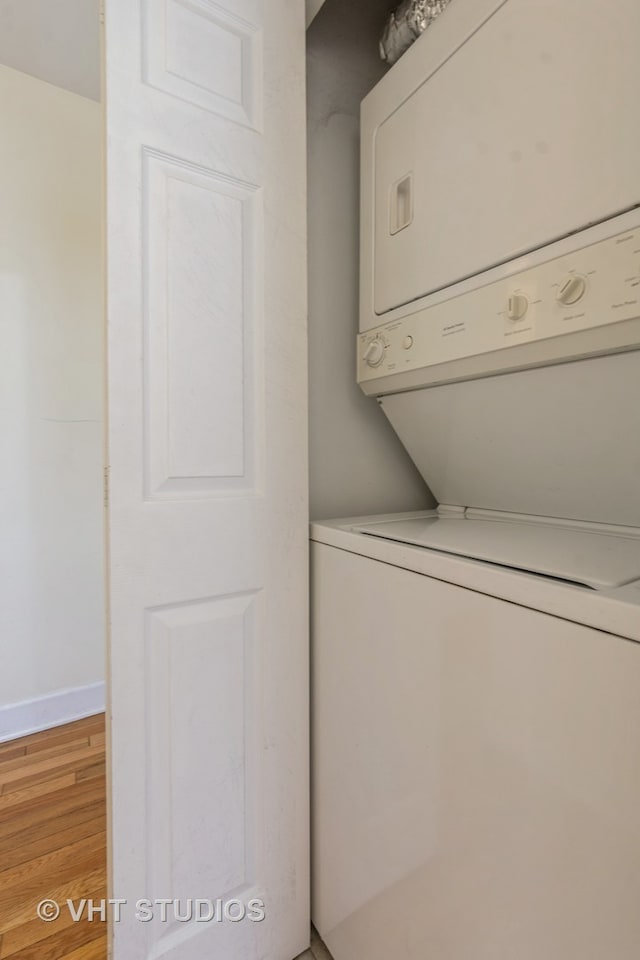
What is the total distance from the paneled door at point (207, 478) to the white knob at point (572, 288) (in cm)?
64

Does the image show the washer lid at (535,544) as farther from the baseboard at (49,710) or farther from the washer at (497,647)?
the baseboard at (49,710)

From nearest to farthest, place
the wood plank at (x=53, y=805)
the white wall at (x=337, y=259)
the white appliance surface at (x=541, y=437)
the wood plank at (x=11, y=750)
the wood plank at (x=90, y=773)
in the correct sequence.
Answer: the white appliance surface at (x=541, y=437), the white wall at (x=337, y=259), the wood plank at (x=53, y=805), the wood plank at (x=90, y=773), the wood plank at (x=11, y=750)

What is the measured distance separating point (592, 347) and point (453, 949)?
3.62 feet

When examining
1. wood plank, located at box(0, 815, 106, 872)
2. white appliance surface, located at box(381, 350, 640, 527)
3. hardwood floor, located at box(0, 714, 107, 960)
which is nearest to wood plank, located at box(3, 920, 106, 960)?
hardwood floor, located at box(0, 714, 107, 960)

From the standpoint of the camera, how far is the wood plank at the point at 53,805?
5.53 ft

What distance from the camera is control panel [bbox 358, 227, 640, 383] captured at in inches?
29.0

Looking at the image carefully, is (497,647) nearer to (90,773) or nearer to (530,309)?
(530,309)

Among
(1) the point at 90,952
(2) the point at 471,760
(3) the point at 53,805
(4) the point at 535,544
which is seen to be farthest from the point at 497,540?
(3) the point at 53,805

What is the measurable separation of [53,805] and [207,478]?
1629 mm

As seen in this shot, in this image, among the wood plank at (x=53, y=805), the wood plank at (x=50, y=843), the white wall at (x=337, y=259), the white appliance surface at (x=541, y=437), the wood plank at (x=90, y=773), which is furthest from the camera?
the wood plank at (x=90, y=773)

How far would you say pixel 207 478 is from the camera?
43.3 inches

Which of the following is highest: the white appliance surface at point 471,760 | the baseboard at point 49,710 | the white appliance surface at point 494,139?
the white appliance surface at point 494,139

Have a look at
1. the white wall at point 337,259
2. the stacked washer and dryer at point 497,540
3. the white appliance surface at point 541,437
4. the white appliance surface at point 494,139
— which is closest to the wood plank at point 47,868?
the stacked washer and dryer at point 497,540

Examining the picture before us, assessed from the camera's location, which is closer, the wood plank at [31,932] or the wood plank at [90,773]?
the wood plank at [31,932]
